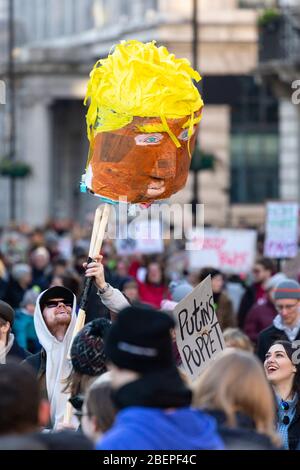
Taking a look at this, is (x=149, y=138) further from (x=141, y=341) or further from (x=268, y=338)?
(x=141, y=341)

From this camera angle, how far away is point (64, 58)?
186ft

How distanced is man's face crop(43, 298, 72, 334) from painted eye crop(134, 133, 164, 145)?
2.98 feet

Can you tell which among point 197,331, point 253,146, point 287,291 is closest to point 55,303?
point 197,331

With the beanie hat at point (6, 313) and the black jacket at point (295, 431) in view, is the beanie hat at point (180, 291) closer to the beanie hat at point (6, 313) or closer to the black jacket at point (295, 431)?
the beanie hat at point (6, 313)

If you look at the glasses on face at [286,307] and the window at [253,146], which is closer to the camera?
the glasses on face at [286,307]

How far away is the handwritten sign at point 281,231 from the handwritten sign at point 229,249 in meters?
1.41

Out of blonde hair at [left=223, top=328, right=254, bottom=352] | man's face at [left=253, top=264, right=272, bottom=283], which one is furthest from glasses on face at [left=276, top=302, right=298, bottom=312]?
man's face at [left=253, top=264, right=272, bottom=283]

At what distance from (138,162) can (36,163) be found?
4765cm

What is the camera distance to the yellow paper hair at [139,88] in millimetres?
8734

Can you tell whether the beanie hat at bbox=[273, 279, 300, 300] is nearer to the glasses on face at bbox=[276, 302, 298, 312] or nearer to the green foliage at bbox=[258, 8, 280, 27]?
the glasses on face at bbox=[276, 302, 298, 312]

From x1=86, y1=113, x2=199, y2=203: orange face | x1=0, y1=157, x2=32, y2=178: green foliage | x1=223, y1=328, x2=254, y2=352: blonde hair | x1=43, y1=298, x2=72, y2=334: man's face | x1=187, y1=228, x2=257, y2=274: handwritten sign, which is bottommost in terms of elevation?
x1=0, y1=157, x2=32, y2=178: green foliage

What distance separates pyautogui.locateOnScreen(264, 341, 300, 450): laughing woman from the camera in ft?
27.4

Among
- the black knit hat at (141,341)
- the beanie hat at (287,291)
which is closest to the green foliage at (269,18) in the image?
the beanie hat at (287,291)

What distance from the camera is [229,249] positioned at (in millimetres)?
20609
